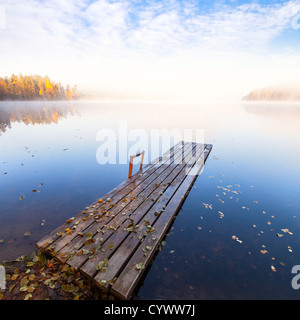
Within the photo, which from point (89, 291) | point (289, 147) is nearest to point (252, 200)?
point (89, 291)

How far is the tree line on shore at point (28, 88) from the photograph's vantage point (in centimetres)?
8819

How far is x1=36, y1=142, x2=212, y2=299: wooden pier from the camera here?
3.38 m

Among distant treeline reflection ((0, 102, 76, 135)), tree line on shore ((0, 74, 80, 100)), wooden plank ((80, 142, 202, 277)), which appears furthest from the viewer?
tree line on shore ((0, 74, 80, 100))

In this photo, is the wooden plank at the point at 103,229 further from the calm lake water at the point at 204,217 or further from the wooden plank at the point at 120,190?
the calm lake water at the point at 204,217

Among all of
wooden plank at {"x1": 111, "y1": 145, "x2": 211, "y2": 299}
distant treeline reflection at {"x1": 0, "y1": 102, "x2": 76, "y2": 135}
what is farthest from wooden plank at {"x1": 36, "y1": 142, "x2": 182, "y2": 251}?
distant treeline reflection at {"x1": 0, "y1": 102, "x2": 76, "y2": 135}

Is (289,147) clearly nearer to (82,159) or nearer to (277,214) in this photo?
(277,214)

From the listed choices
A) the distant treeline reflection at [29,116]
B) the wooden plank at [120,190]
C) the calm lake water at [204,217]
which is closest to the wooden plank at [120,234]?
the wooden plank at [120,190]

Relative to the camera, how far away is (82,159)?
11.8 metres

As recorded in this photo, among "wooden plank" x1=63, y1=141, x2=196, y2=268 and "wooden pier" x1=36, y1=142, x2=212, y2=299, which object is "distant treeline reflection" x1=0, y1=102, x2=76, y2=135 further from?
"wooden plank" x1=63, y1=141, x2=196, y2=268

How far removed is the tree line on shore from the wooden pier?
115 m

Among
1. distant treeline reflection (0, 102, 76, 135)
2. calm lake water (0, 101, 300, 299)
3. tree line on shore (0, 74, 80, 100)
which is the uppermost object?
tree line on shore (0, 74, 80, 100)

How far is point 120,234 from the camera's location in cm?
441

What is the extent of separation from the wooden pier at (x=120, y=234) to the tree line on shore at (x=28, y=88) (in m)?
115
